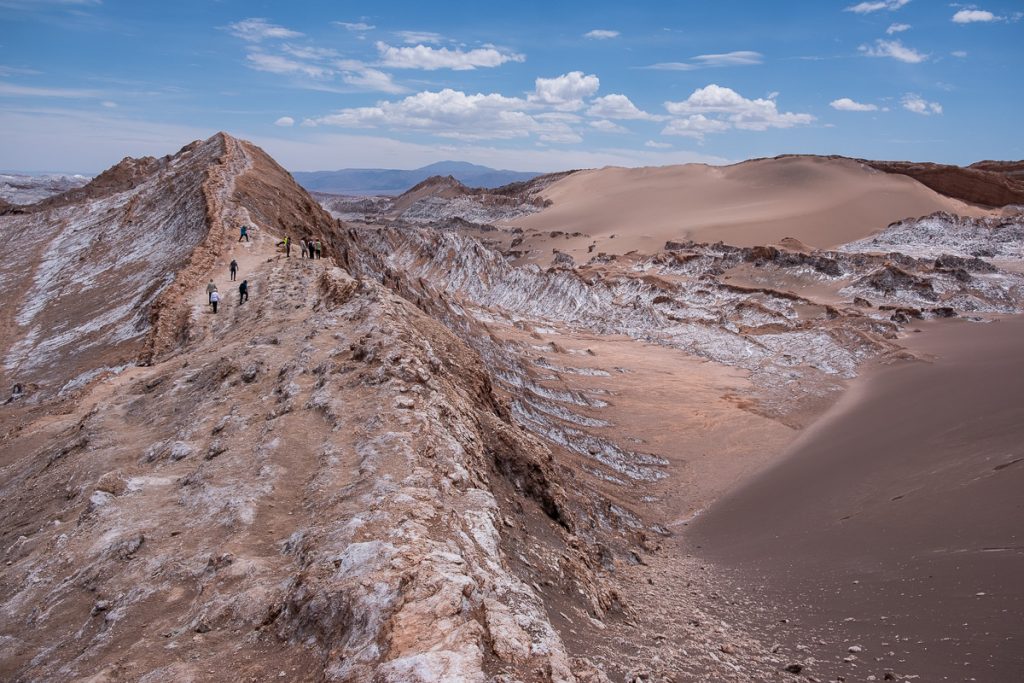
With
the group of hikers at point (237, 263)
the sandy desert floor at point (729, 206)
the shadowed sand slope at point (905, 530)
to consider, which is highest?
the sandy desert floor at point (729, 206)

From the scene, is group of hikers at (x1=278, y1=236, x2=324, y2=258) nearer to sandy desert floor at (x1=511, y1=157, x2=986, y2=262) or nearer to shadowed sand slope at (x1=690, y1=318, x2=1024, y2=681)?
shadowed sand slope at (x1=690, y1=318, x2=1024, y2=681)

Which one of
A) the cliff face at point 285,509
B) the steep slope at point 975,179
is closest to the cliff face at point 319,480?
the cliff face at point 285,509

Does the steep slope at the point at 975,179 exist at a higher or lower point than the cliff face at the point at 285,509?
higher

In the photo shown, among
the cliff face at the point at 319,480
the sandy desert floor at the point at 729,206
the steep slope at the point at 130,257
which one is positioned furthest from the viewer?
the sandy desert floor at the point at 729,206

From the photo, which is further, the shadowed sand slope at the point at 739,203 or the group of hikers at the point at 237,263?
the shadowed sand slope at the point at 739,203

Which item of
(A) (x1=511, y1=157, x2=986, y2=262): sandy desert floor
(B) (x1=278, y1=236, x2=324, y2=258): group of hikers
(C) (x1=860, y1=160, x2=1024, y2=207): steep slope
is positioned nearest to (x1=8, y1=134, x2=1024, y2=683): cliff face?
(B) (x1=278, y1=236, x2=324, y2=258): group of hikers

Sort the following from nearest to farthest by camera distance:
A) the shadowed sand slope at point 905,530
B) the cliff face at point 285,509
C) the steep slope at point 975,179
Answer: the cliff face at point 285,509
the shadowed sand slope at point 905,530
the steep slope at point 975,179

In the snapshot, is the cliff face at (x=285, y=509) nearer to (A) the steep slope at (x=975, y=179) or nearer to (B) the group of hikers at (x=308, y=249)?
(B) the group of hikers at (x=308, y=249)
